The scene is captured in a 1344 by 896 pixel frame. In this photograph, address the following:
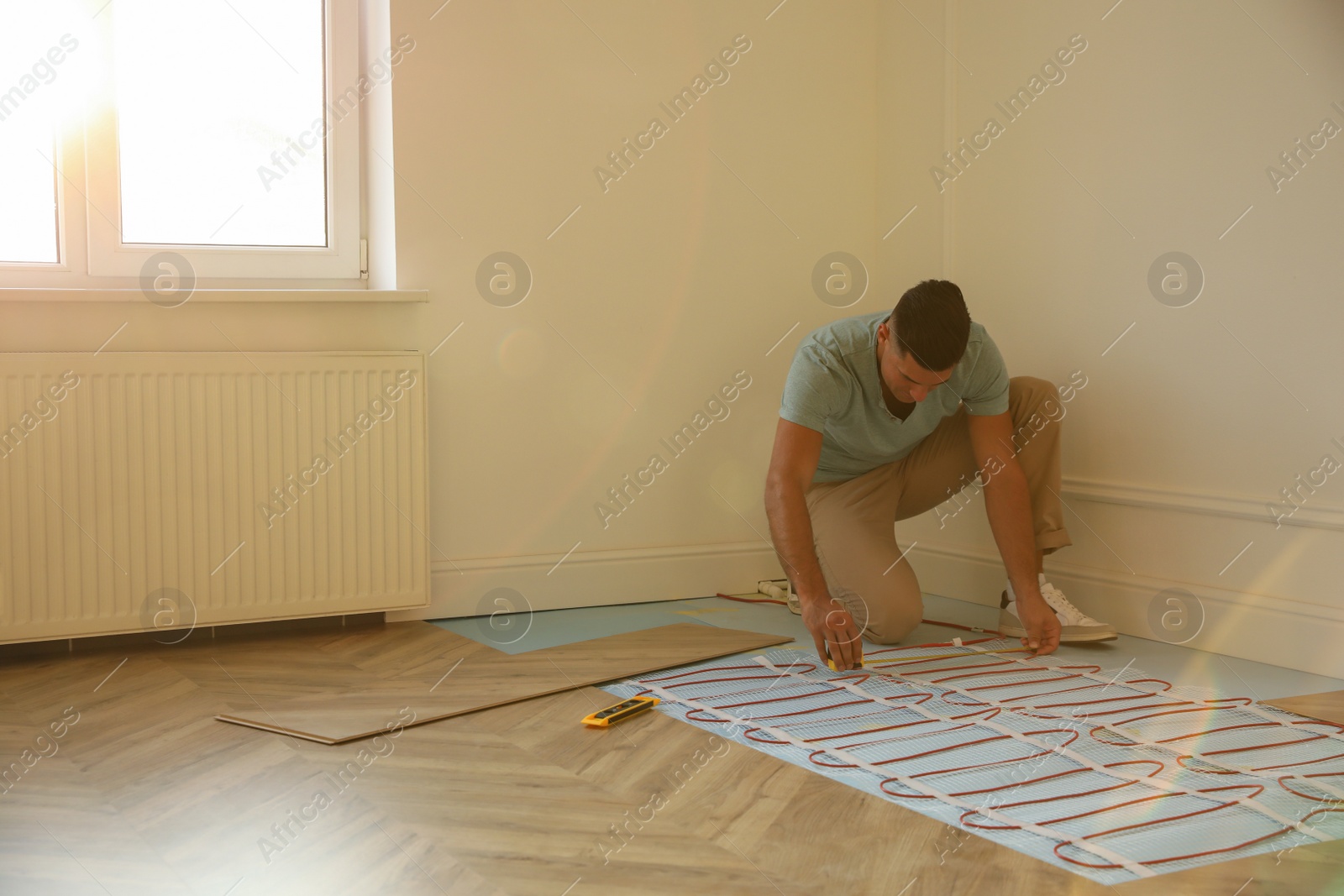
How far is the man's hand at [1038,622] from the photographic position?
2430 mm

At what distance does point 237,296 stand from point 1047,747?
6.79ft

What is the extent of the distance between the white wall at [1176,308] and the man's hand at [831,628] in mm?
901

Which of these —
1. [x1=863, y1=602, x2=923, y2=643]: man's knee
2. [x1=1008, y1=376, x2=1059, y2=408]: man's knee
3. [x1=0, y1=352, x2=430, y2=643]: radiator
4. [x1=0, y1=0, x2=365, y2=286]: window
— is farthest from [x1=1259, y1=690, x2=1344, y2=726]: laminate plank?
[x1=0, y1=0, x2=365, y2=286]: window

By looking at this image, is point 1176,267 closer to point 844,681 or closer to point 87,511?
point 844,681

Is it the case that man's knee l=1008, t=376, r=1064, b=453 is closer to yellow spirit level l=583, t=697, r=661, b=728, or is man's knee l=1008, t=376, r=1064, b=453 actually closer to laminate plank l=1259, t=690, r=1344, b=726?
laminate plank l=1259, t=690, r=1344, b=726

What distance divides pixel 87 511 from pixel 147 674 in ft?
1.36

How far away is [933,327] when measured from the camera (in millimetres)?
2139

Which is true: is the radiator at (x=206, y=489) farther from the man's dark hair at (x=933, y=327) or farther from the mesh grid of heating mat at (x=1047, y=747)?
the man's dark hair at (x=933, y=327)

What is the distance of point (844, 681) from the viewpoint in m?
2.29

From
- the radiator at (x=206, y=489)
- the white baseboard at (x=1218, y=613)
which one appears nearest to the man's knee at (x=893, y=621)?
the white baseboard at (x=1218, y=613)

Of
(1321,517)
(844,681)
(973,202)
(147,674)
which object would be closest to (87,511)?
(147,674)

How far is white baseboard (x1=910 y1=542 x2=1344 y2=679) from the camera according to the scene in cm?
233

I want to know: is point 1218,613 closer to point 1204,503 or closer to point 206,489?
point 1204,503

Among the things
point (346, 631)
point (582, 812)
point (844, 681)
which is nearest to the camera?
point (582, 812)
